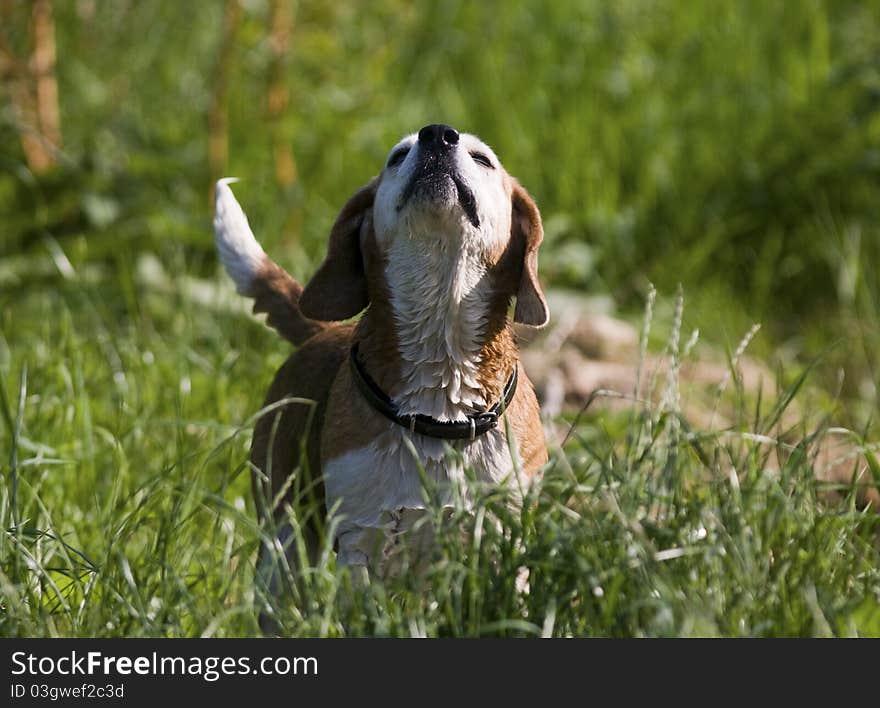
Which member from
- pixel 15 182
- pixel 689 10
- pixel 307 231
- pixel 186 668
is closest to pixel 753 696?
pixel 186 668

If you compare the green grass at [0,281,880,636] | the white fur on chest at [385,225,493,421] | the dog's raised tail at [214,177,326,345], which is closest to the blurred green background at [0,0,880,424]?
the dog's raised tail at [214,177,326,345]

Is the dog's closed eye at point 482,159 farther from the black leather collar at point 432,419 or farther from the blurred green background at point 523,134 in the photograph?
the blurred green background at point 523,134

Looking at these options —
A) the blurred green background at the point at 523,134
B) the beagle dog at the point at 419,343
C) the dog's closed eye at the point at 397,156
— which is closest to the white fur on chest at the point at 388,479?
the beagle dog at the point at 419,343

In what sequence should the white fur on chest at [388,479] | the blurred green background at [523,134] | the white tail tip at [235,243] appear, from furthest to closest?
the blurred green background at [523,134]
the white tail tip at [235,243]
the white fur on chest at [388,479]

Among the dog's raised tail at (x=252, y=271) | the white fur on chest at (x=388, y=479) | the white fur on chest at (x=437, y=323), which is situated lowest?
the white fur on chest at (x=388, y=479)

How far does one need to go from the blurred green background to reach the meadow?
20 mm

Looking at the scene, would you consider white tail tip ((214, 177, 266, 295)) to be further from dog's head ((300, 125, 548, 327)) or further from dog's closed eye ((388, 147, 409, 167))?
dog's closed eye ((388, 147, 409, 167))

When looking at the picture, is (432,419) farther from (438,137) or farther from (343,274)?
(438,137)

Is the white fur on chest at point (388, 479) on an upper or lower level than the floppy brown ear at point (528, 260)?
lower

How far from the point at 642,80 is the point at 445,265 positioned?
14.2 feet

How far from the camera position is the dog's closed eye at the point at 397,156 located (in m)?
3.48

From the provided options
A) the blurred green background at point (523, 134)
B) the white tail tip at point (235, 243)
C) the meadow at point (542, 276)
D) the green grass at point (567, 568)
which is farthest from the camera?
the blurred green background at point (523, 134)

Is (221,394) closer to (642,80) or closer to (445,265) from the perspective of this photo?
(445,265)

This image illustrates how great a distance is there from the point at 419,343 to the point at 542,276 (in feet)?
9.67
